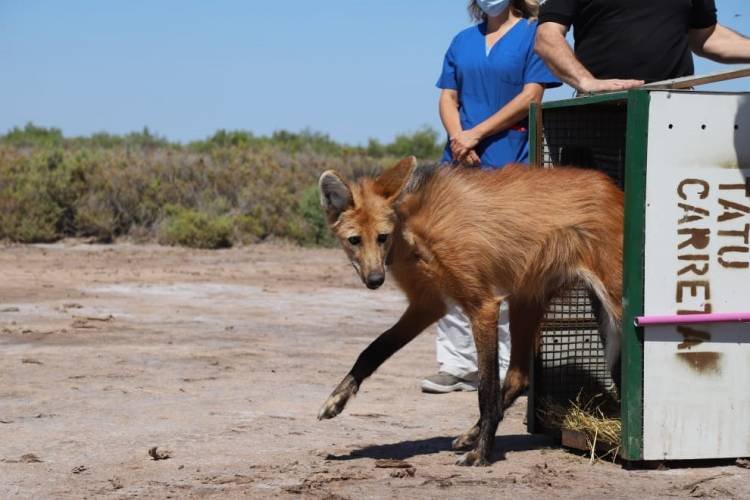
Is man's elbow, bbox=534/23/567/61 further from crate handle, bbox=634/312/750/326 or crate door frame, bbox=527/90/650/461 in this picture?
crate handle, bbox=634/312/750/326

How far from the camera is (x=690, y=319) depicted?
5223 mm

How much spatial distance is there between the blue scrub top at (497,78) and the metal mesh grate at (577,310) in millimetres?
593

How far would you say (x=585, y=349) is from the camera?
6.36 meters

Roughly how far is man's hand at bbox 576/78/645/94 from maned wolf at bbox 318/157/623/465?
419 mm

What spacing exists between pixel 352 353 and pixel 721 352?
4.35m

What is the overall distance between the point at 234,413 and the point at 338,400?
1224mm

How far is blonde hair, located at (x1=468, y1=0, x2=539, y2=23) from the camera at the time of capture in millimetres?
6914

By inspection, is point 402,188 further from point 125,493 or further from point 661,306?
point 125,493

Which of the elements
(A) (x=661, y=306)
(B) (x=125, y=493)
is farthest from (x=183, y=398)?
(A) (x=661, y=306)

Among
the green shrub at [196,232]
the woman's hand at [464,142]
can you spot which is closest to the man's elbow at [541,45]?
the woman's hand at [464,142]

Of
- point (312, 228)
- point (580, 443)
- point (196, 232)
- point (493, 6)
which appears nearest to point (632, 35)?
point (493, 6)

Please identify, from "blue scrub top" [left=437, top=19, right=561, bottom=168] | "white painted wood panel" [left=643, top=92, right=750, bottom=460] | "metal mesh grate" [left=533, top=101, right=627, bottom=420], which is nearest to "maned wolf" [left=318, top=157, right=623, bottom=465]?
"white painted wood panel" [left=643, top=92, right=750, bottom=460]

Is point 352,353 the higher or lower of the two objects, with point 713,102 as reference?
lower

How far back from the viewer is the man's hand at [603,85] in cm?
559
